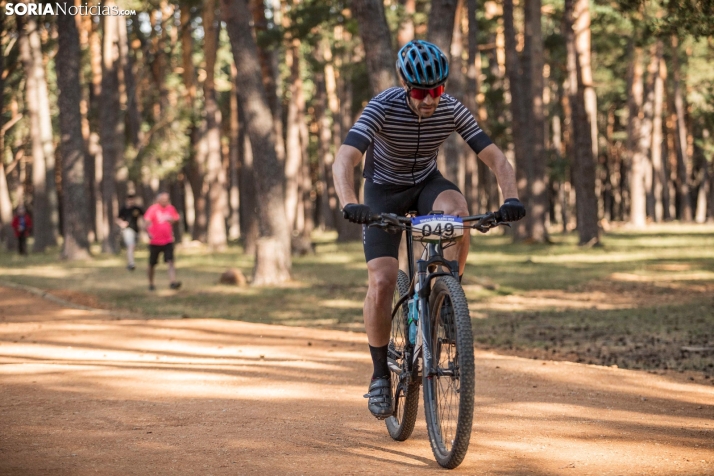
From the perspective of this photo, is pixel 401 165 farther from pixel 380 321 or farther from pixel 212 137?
pixel 212 137

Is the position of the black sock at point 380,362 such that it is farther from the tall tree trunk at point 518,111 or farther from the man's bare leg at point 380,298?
the tall tree trunk at point 518,111

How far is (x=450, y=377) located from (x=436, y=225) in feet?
2.78

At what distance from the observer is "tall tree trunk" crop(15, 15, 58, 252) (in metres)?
38.1

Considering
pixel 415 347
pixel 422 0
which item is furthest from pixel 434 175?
pixel 422 0

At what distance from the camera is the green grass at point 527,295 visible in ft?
42.0

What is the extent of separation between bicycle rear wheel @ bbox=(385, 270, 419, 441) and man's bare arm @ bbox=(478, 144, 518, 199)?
997 millimetres

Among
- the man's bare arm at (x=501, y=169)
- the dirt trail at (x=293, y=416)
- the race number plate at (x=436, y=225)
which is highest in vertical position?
the man's bare arm at (x=501, y=169)

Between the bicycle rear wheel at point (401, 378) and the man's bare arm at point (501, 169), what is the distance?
3.27 feet

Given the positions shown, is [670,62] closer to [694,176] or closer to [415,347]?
[694,176]

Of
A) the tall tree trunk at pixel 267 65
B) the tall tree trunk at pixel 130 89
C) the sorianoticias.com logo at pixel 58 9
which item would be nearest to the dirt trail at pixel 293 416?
the tall tree trunk at pixel 267 65

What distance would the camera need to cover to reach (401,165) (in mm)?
6176

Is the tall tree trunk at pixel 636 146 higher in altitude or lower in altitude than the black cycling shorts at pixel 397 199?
higher

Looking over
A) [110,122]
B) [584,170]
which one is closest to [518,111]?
[584,170]

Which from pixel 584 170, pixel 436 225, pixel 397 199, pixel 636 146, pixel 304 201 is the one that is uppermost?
pixel 636 146
